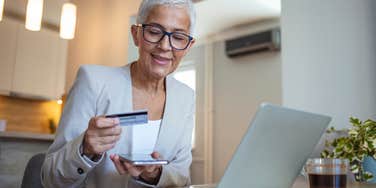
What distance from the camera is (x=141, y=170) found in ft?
3.26

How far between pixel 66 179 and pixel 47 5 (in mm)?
3627

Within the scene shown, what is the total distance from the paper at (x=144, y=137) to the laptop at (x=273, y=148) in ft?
1.56

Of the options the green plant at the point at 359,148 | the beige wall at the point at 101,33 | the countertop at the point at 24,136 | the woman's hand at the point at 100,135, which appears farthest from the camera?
the beige wall at the point at 101,33

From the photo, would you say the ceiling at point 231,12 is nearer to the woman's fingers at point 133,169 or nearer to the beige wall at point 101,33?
the beige wall at point 101,33

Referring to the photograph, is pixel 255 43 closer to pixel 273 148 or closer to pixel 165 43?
pixel 165 43

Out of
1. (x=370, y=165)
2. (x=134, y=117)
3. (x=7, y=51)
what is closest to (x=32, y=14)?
(x=7, y=51)

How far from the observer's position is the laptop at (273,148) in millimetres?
703

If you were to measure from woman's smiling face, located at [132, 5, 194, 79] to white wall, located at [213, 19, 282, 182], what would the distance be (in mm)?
3041

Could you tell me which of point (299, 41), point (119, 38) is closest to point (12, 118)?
point (119, 38)

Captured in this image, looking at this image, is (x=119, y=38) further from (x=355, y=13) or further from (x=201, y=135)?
(x=355, y=13)

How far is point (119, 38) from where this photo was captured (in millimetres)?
3816

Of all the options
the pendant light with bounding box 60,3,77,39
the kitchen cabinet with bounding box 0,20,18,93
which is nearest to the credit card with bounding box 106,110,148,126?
the pendant light with bounding box 60,3,77,39

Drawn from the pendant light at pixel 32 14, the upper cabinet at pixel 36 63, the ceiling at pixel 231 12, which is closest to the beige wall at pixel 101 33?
the upper cabinet at pixel 36 63

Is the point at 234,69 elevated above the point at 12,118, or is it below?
above
